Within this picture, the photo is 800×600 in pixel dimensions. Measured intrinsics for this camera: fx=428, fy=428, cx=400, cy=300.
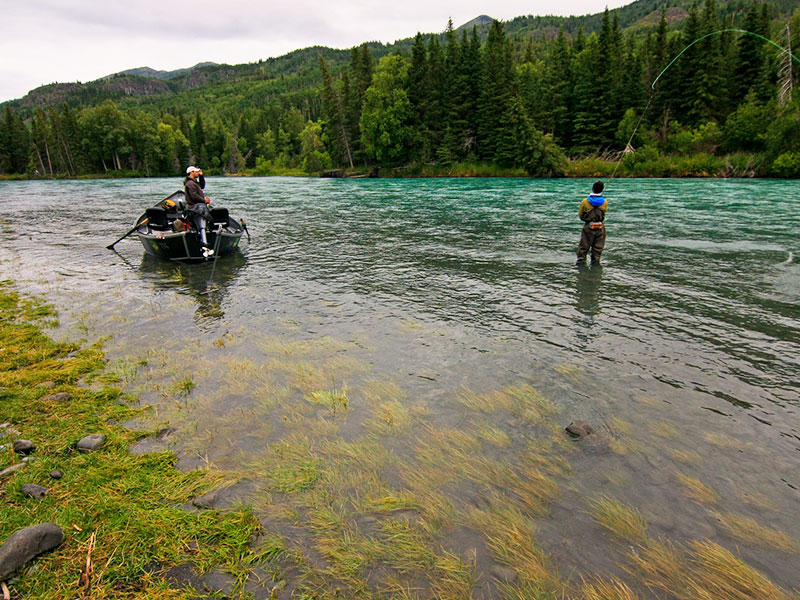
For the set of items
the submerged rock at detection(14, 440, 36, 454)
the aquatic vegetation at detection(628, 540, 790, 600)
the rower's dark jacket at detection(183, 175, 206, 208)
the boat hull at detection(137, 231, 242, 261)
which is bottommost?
A: the aquatic vegetation at detection(628, 540, 790, 600)

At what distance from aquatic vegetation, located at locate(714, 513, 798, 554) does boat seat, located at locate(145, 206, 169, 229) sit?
735 inches

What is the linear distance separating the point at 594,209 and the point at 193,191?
1295cm

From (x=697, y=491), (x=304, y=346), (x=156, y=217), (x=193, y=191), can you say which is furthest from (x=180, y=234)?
(x=697, y=491)

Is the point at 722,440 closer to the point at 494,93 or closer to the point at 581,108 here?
the point at 494,93

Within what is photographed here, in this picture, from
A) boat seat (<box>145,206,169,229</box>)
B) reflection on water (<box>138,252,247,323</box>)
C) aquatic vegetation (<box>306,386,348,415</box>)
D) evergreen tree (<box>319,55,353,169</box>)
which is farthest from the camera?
evergreen tree (<box>319,55,353,169</box>)

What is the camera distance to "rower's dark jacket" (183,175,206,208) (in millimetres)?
14445

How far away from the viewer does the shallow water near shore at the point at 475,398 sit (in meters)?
3.88

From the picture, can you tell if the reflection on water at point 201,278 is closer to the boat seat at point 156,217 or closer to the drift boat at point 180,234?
the drift boat at point 180,234

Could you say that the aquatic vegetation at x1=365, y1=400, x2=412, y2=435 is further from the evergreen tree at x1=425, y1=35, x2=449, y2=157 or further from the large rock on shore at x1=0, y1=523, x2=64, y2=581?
the evergreen tree at x1=425, y1=35, x2=449, y2=157

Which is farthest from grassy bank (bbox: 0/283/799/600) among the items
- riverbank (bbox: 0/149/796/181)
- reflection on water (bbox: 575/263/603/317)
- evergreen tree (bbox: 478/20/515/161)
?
evergreen tree (bbox: 478/20/515/161)

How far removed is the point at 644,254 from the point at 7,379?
55.3 feet

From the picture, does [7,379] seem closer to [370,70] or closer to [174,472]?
[174,472]

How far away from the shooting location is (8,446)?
186 inches

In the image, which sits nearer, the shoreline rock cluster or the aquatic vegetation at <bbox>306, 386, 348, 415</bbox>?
the shoreline rock cluster
